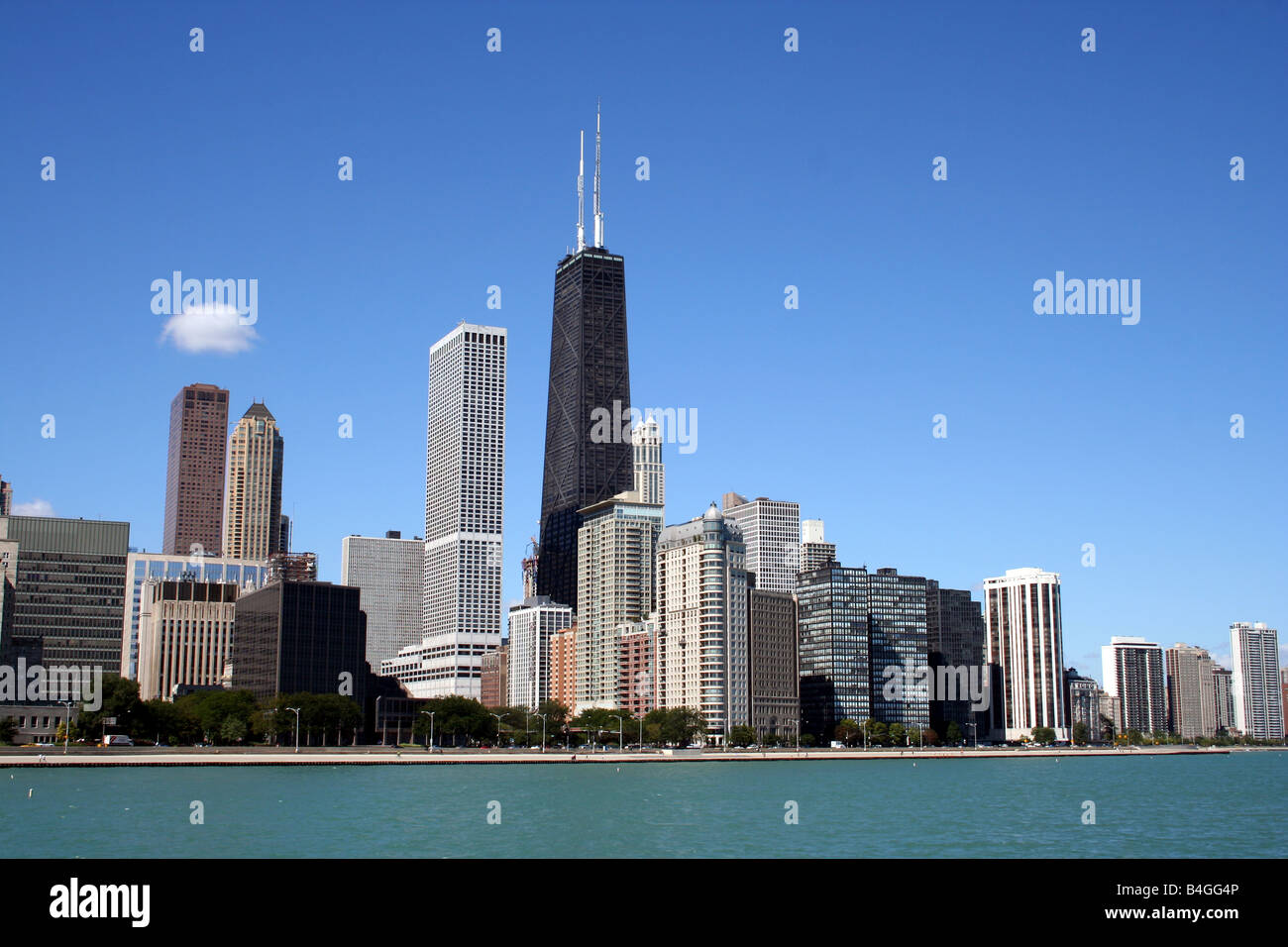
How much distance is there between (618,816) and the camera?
83.4 meters

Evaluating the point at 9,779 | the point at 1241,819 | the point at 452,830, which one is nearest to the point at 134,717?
the point at 9,779

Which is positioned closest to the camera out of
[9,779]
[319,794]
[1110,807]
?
[1110,807]

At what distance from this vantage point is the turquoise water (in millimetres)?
62938

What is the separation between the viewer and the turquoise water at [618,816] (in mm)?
62938

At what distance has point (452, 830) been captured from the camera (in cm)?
7094

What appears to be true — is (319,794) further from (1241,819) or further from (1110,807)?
(1241,819)

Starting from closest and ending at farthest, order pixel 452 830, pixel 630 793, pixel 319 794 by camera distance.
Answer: pixel 452 830
pixel 319 794
pixel 630 793
